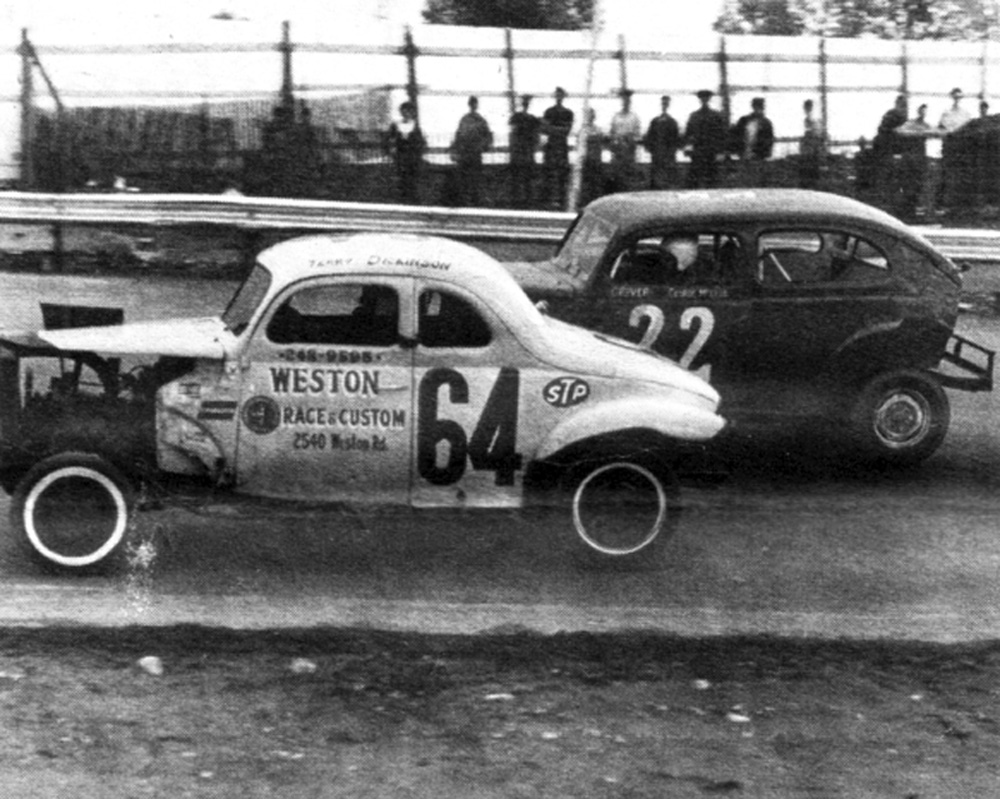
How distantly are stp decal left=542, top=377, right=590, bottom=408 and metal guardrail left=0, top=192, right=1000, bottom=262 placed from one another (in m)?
8.69

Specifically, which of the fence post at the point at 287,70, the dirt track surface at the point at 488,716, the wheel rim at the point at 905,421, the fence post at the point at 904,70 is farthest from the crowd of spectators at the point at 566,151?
the dirt track surface at the point at 488,716

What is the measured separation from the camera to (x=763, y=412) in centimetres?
1041

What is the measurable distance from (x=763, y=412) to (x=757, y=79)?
11587mm

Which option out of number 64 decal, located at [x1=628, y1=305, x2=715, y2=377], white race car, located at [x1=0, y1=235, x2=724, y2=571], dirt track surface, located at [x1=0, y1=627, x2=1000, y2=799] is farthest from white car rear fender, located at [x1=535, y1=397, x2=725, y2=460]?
number 64 decal, located at [x1=628, y1=305, x2=715, y2=377]

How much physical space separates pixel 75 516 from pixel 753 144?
41.9 feet

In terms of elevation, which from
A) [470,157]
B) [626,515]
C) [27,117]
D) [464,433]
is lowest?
[626,515]

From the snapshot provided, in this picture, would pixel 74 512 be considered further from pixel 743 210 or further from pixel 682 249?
pixel 743 210

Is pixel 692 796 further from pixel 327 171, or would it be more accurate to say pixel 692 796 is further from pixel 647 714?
pixel 327 171

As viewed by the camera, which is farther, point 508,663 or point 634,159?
point 634,159

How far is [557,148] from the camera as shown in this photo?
19188mm

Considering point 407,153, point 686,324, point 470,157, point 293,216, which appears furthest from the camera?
point 407,153

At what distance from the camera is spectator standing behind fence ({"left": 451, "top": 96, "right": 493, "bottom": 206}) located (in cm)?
1884

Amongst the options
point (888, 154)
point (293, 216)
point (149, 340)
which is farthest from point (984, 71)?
point (149, 340)

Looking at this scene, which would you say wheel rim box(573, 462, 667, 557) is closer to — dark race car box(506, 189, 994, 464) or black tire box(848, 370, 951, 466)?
dark race car box(506, 189, 994, 464)
